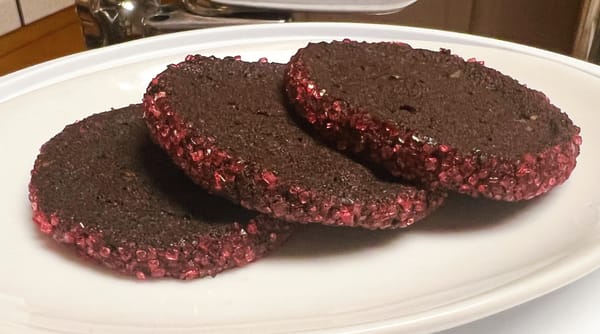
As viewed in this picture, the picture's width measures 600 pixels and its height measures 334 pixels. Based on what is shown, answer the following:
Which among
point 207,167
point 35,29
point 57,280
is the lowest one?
point 35,29

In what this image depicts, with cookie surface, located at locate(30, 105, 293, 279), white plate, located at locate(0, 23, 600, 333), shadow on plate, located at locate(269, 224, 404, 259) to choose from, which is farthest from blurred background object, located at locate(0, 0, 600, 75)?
shadow on plate, located at locate(269, 224, 404, 259)

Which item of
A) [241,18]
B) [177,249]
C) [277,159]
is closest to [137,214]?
[177,249]

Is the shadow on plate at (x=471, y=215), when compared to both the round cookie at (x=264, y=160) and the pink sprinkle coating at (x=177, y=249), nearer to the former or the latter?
the round cookie at (x=264, y=160)

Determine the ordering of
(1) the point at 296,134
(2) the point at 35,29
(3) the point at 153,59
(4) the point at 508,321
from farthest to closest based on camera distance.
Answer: (2) the point at 35,29, (3) the point at 153,59, (1) the point at 296,134, (4) the point at 508,321

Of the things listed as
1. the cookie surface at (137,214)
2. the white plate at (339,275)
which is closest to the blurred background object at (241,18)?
the white plate at (339,275)

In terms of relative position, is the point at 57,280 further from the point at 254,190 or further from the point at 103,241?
the point at 254,190

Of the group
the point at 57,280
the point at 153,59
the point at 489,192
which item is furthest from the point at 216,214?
the point at 153,59

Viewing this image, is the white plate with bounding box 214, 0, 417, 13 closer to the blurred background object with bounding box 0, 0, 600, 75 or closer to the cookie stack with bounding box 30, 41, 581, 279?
the blurred background object with bounding box 0, 0, 600, 75
